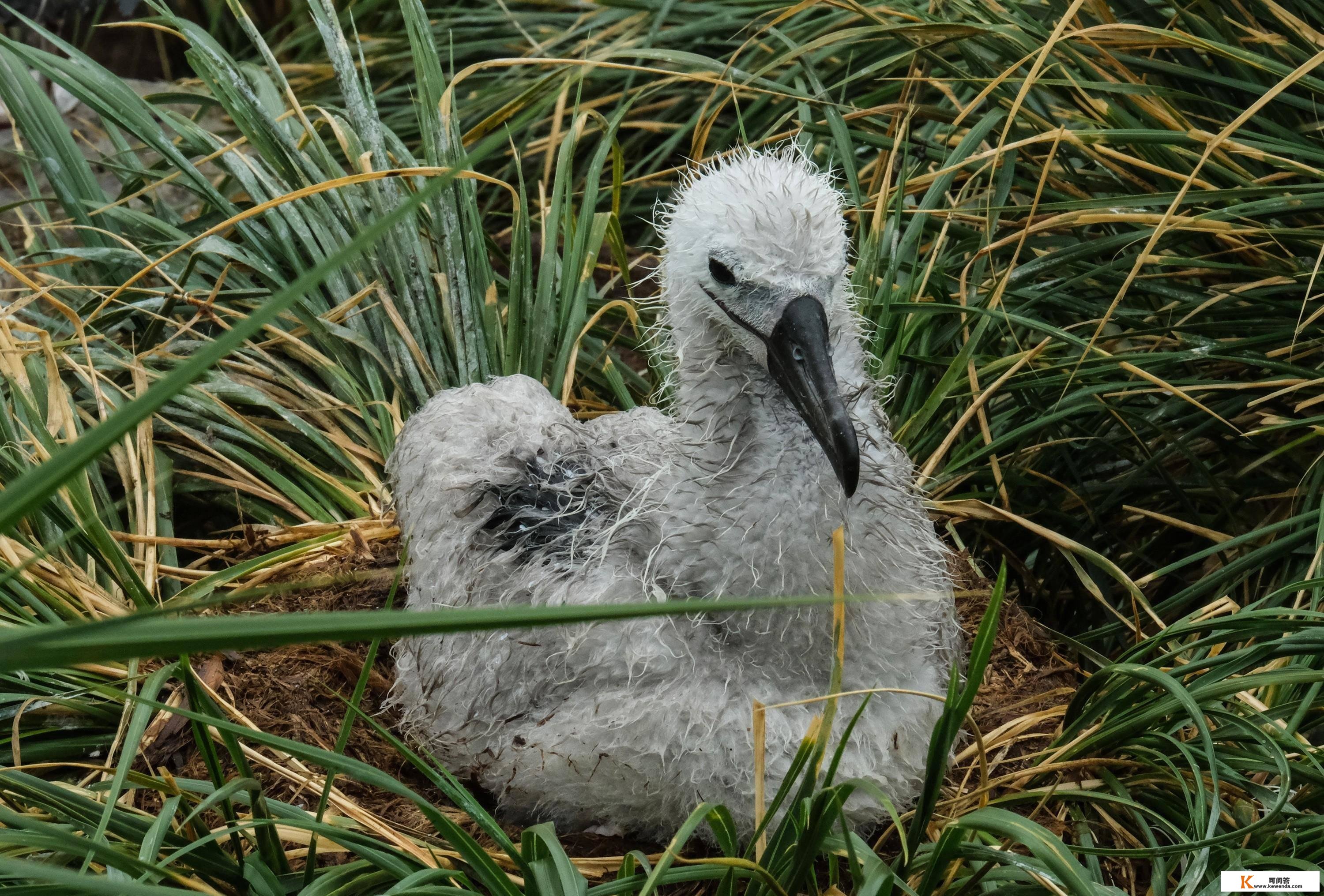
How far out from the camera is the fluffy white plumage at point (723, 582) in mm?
2393

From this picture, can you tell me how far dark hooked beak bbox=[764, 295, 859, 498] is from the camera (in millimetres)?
2182

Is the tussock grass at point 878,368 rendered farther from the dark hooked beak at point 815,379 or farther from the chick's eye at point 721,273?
the chick's eye at point 721,273

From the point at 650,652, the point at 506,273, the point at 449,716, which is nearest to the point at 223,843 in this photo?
the point at 449,716

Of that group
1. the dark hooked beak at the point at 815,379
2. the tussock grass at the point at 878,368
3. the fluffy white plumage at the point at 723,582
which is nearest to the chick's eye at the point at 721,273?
the fluffy white plumage at the point at 723,582

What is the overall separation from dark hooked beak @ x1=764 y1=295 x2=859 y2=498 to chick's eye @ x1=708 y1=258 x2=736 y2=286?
134 millimetres

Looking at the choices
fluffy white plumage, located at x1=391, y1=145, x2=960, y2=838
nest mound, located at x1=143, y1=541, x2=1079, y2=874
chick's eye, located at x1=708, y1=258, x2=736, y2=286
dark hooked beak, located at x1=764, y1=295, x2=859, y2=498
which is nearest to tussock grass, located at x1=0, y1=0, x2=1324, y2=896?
nest mound, located at x1=143, y1=541, x2=1079, y2=874

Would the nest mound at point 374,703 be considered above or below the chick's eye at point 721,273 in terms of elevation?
below

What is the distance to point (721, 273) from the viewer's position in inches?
94.3

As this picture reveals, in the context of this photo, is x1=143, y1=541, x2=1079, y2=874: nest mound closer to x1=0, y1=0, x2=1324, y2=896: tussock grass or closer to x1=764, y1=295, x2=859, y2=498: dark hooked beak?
x1=0, y1=0, x2=1324, y2=896: tussock grass

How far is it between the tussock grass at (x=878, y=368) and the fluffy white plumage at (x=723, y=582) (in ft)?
0.63

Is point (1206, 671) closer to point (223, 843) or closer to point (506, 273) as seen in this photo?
point (223, 843)

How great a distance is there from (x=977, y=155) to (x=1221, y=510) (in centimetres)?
119

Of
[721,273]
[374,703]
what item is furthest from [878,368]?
[374,703]

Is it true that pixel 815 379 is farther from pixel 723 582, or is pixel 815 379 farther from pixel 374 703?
pixel 374 703
